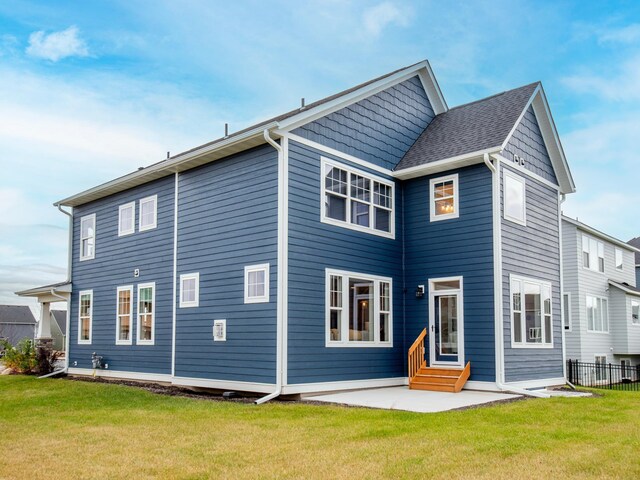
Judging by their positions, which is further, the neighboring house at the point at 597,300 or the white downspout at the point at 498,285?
the neighboring house at the point at 597,300

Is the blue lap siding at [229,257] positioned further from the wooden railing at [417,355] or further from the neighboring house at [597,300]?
the neighboring house at [597,300]

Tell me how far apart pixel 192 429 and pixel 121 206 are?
33.8 ft

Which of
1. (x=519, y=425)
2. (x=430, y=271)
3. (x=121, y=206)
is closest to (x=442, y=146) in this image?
(x=430, y=271)

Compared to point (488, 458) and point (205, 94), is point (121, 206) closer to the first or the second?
point (205, 94)

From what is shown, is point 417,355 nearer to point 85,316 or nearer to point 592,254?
point 85,316

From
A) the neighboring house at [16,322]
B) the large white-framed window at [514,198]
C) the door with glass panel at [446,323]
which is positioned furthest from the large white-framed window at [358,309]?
the neighboring house at [16,322]

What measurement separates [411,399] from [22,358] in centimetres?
1362

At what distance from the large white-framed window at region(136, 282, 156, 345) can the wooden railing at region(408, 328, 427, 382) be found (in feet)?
20.9

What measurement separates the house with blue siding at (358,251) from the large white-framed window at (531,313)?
2.4 inches

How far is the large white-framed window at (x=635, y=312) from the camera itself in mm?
26297

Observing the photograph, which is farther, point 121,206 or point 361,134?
point 121,206

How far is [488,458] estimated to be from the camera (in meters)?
6.98

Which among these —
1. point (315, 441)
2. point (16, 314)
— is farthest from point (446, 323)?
point (16, 314)

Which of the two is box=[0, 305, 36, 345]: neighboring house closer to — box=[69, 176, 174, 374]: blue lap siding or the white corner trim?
box=[69, 176, 174, 374]: blue lap siding
